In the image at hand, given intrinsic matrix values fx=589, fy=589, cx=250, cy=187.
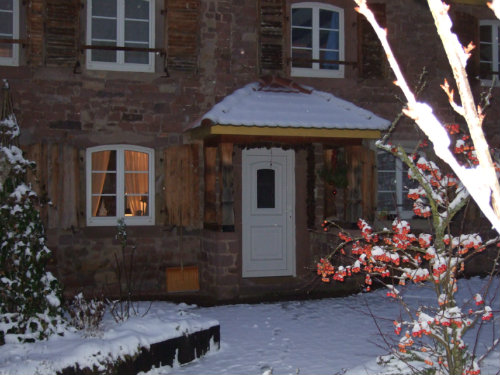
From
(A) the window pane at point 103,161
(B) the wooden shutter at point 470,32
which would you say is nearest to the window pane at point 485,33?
(B) the wooden shutter at point 470,32

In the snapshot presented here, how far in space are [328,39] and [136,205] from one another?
440cm

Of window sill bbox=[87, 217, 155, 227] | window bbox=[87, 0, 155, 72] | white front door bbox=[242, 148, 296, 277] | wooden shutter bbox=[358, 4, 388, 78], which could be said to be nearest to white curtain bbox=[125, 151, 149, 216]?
window sill bbox=[87, 217, 155, 227]

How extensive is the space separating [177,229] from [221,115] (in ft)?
6.94

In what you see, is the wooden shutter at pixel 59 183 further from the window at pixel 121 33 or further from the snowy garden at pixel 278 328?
the snowy garden at pixel 278 328

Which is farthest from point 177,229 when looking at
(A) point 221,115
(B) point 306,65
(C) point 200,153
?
(B) point 306,65

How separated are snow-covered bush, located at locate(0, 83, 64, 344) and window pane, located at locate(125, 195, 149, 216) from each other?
364cm

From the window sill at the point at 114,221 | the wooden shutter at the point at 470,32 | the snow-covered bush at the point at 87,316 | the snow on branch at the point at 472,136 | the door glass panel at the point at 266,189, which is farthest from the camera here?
the wooden shutter at the point at 470,32

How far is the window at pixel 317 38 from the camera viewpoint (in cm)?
1014

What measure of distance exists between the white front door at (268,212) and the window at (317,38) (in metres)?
1.52

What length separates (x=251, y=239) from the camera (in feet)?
32.4

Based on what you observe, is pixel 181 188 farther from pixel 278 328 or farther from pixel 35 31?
pixel 35 31

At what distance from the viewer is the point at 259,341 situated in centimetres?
657

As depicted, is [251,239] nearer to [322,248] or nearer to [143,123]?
[322,248]

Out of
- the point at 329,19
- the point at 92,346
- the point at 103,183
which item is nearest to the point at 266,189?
the point at 103,183
